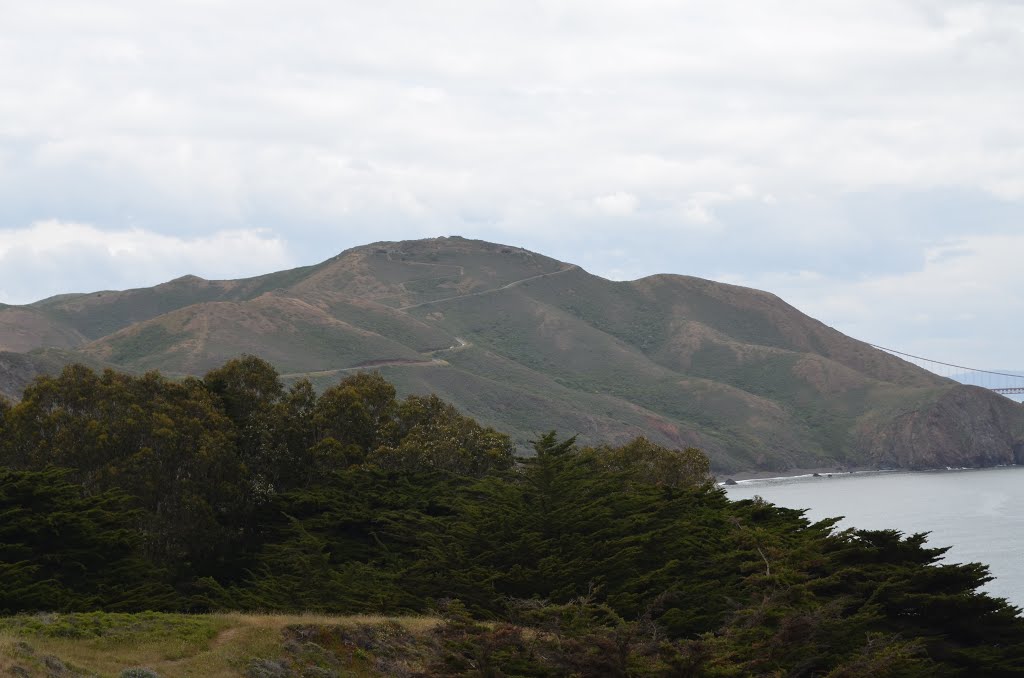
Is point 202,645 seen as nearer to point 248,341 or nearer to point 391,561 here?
point 391,561

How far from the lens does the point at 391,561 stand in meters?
33.9

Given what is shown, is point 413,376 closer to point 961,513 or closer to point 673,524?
point 961,513

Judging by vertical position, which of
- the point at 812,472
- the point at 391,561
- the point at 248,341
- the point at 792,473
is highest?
the point at 248,341

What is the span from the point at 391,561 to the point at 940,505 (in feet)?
351

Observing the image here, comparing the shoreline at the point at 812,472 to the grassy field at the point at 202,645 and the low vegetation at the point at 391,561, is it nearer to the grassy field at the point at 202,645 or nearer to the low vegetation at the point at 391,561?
the low vegetation at the point at 391,561

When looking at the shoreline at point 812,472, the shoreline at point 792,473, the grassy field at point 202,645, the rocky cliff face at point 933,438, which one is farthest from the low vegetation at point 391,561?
the rocky cliff face at point 933,438

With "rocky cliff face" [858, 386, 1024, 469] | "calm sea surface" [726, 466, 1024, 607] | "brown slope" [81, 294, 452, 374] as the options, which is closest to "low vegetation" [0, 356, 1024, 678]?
"calm sea surface" [726, 466, 1024, 607]

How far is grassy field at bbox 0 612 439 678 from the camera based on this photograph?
19.3 m

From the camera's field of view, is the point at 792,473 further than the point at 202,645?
Yes

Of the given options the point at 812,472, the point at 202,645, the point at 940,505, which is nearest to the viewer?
the point at 202,645

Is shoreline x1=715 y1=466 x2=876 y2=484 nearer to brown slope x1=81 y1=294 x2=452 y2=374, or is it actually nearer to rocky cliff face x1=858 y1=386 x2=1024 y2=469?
rocky cliff face x1=858 y1=386 x2=1024 y2=469

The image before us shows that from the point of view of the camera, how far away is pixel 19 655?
18.3m

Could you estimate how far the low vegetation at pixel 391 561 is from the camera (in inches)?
790

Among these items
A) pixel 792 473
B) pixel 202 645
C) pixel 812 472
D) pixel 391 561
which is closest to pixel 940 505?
pixel 792 473
